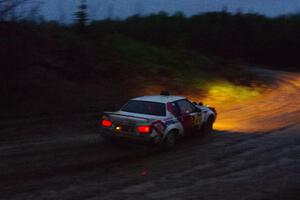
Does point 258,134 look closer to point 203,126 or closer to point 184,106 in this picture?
point 203,126

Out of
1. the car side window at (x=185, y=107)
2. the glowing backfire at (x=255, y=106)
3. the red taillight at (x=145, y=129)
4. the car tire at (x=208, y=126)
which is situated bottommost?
the glowing backfire at (x=255, y=106)

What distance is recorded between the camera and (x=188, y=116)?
1488 cm

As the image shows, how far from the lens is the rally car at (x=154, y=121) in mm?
13250

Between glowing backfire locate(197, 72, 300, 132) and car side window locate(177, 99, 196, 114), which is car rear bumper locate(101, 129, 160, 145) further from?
glowing backfire locate(197, 72, 300, 132)

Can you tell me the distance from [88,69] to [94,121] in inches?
305

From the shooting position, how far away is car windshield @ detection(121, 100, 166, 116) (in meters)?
14.0

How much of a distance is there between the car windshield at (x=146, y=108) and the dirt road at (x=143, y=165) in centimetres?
112

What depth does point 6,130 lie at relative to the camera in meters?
16.5

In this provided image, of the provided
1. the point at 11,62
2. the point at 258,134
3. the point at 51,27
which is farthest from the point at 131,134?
the point at 51,27

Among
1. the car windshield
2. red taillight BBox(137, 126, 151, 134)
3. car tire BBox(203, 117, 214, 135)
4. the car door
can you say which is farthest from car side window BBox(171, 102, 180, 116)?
car tire BBox(203, 117, 214, 135)

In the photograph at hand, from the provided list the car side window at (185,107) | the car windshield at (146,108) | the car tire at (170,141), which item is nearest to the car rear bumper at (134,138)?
the car tire at (170,141)

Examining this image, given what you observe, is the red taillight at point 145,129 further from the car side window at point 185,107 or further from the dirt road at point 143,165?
the car side window at point 185,107

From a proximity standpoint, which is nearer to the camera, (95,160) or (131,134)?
(95,160)

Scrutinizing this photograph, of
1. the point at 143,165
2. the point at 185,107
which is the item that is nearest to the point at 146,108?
the point at 185,107
